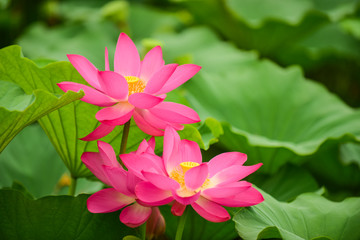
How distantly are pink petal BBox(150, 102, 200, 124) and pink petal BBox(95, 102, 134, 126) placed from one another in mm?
33

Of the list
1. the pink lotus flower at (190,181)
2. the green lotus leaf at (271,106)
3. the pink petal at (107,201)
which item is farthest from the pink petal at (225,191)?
the green lotus leaf at (271,106)

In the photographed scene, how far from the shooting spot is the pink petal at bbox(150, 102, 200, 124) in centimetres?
61

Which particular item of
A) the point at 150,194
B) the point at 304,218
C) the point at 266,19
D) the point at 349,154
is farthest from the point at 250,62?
the point at 150,194

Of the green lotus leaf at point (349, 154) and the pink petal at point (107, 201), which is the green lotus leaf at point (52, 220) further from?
the green lotus leaf at point (349, 154)

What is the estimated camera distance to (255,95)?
1.30 metres

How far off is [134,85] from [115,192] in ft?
0.50

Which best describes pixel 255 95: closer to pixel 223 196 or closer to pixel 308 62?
pixel 308 62

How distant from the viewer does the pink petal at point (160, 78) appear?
23.5 inches

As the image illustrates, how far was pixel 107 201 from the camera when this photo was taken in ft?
1.96

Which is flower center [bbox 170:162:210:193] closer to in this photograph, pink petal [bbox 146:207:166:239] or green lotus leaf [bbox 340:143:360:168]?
pink petal [bbox 146:207:166:239]

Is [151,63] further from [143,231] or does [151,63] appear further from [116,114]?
[143,231]

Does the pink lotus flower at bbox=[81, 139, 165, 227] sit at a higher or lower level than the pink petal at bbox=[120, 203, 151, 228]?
higher

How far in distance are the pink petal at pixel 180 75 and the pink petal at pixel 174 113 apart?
25 mm

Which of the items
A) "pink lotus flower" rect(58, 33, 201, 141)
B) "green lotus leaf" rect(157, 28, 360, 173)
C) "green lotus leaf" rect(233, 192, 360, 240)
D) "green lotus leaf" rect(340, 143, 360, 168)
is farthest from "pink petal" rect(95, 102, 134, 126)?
"green lotus leaf" rect(340, 143, 360, 168)
